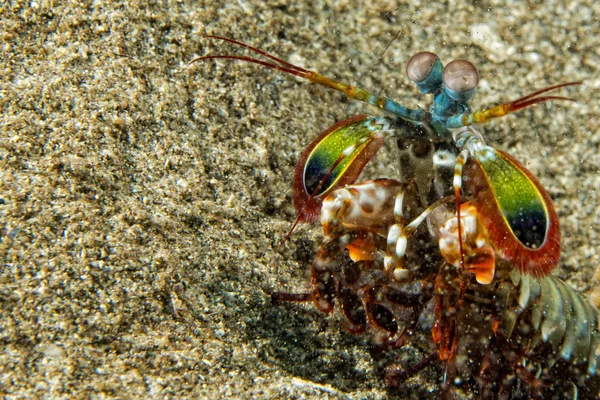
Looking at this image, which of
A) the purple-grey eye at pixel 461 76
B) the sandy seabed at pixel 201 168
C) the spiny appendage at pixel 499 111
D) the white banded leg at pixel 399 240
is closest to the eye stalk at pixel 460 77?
the purple-grey eye at pixel 461 76

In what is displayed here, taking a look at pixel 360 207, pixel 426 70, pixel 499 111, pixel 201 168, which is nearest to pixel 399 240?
pixel 360 207

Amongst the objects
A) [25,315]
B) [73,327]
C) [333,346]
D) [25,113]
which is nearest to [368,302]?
[333,346]

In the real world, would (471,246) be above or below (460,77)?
below

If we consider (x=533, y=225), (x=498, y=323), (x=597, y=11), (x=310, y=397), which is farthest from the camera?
(x=597, y=11)

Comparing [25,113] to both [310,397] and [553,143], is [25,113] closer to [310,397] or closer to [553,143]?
[310,397]

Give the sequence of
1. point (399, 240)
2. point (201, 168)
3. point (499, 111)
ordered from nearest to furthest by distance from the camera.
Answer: point (499, 111) < point (399, 240) < point (201, 168)

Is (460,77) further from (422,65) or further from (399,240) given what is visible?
(399,240)

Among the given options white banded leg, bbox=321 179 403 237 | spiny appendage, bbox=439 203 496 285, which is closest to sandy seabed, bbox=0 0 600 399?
white banded leg, bbox=321 179 403 237
